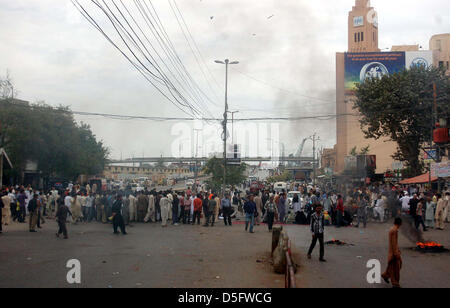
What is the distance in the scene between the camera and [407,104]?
34.3 metres

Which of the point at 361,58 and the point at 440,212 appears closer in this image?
the point at 440,212

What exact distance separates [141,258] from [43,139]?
30188mm

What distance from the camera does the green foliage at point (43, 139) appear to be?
35469mm

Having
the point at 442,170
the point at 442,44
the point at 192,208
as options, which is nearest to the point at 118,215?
the point at 192,208

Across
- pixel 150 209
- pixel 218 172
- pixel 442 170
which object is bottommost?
pixel 150 209

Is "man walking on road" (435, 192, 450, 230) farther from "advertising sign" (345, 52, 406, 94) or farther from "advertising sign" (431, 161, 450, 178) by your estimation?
"advertising sign" (345, 52, 406, 94)

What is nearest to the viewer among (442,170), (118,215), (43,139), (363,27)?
(118,215)

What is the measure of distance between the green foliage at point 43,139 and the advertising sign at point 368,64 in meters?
44.9

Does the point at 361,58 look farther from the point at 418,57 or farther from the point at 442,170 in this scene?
the point at 442,170

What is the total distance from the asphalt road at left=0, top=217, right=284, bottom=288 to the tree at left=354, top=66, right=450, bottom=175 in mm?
20972

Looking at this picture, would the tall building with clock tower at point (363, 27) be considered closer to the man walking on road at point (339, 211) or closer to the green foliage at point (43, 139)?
the green foliage at point (43, 139)

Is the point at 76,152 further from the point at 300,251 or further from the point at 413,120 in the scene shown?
the point at 300,251
